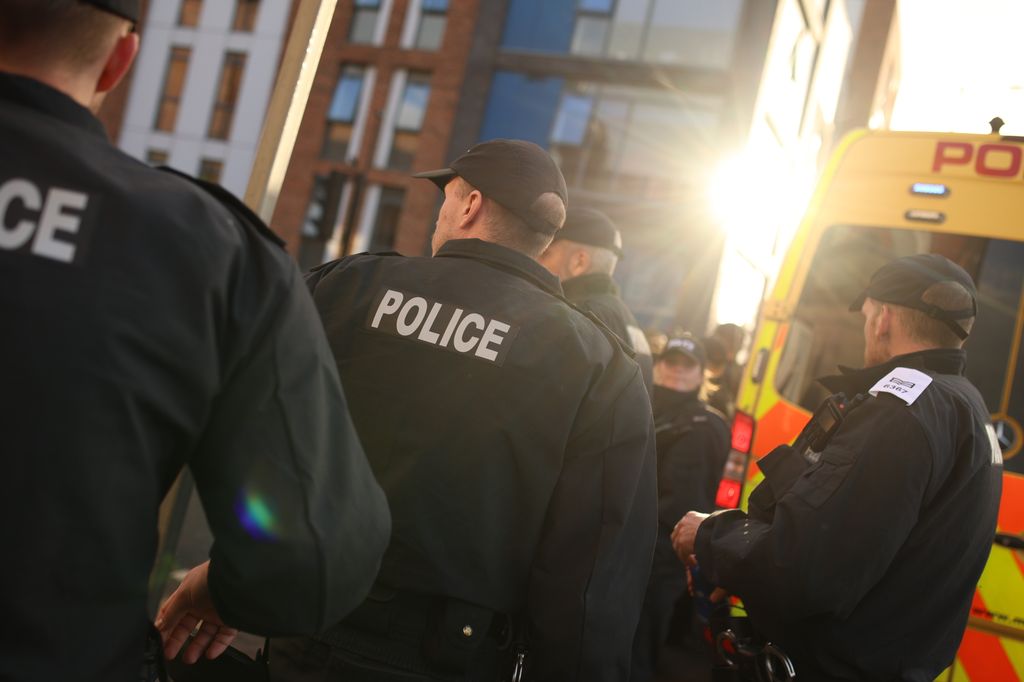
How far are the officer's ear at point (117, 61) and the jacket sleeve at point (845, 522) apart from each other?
1.79m

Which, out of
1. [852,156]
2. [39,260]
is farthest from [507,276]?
[852,156]

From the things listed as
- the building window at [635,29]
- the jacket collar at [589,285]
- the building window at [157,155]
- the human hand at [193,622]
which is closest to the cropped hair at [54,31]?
the human hand at [193,622]

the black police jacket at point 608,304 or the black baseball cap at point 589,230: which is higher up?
the black baseball cap at point 589,230

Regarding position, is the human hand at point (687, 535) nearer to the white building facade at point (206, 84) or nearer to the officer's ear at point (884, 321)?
the officer's ear at point (884, 321)

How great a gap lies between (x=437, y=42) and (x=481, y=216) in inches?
796

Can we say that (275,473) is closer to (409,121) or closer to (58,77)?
(58,77)

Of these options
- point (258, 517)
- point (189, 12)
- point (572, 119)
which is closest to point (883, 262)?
point (258, 517)

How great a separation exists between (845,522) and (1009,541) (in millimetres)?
1375

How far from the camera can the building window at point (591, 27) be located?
18.5 m

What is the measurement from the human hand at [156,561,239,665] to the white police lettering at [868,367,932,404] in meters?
1.68

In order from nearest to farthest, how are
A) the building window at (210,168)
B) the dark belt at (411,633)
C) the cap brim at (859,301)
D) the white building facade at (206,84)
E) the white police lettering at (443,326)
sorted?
the dark belt at (411,633) < the white police lettering at (443,326) < the cap brim at (859,301) < the white building facade at (206,84) < the building window at (210,168)

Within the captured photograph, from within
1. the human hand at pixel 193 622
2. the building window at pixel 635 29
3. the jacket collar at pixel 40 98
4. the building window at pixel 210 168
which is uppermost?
the building window at pixel 635 29

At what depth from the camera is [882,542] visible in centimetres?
210

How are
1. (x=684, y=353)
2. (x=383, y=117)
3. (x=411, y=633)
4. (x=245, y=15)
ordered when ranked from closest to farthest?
(x=411, y=633) → (x=684, y=353) → (x=383, y=117) → (x=245, y=15)
